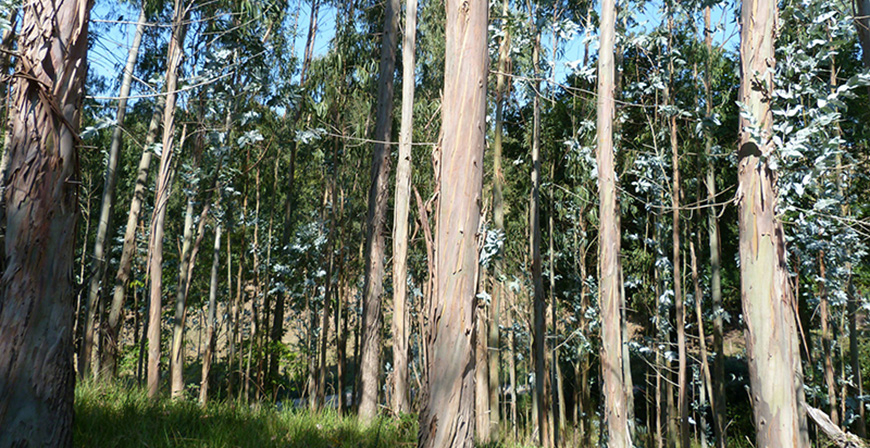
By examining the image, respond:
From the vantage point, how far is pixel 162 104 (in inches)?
299

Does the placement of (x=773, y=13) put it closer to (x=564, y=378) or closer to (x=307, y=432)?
(x=307, y=432)

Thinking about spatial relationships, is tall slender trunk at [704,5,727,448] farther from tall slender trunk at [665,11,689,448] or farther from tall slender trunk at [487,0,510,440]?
tall slender trunk at [487,0,510,440]

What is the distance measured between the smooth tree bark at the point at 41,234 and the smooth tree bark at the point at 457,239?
208 cm

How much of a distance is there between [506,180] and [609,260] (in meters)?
6.71

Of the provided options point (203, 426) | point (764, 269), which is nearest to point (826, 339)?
point (764, 269)

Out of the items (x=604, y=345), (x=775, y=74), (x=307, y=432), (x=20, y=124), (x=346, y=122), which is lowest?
(x=307, y=432)

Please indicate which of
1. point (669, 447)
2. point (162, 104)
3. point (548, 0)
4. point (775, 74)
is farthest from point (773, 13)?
point (669, 447)

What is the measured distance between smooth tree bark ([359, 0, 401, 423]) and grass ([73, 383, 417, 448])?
4.70 feet

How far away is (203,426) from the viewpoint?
3.87 m

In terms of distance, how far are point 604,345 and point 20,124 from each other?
16.9ft

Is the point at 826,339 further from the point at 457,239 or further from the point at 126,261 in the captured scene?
the point at 126,261

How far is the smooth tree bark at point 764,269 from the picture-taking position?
3.55 meters

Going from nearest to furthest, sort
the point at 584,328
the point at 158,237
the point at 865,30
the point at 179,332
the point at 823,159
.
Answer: the point at 823,159, the point at 865,30, the point at 158,237, the point at 179,332, the point at 584,328

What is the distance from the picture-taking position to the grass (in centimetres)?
348
